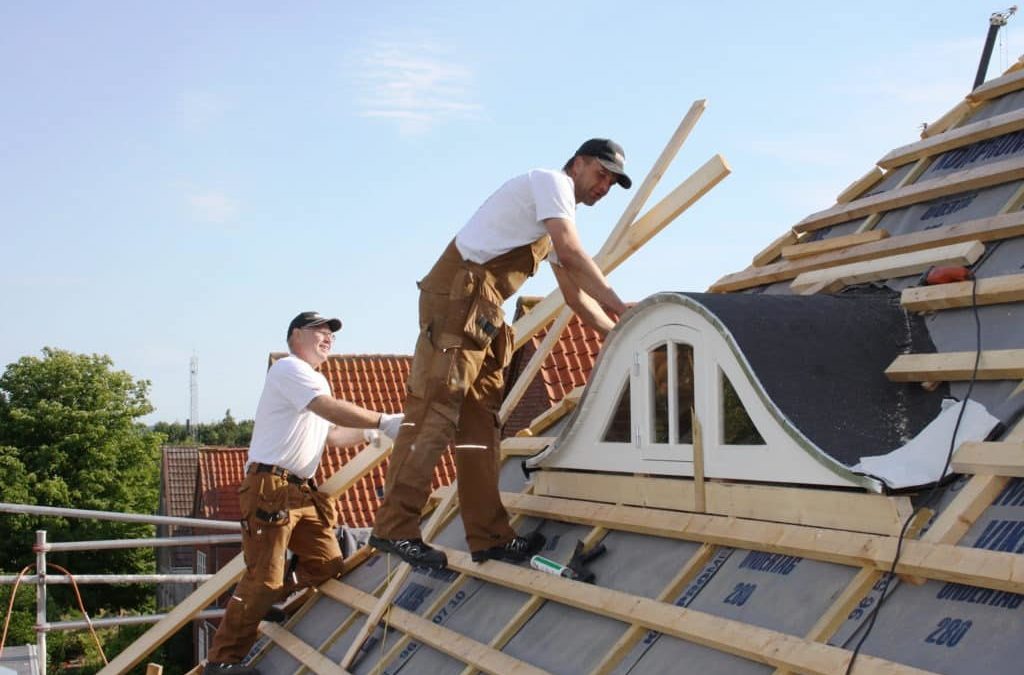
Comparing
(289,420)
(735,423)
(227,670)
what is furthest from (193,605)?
(735,423)

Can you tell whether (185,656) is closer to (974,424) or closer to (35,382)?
(35,382)

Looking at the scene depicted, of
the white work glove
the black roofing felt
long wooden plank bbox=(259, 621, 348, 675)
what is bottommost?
long wooden plank bbox=(259, 621, 348, 675)

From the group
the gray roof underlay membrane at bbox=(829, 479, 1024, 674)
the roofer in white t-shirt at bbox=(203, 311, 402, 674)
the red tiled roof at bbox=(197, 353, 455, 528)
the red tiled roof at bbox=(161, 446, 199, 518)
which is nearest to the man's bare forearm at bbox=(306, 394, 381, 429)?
the roofer in white t-shirt at bbox=(203, 311, 402, 674)

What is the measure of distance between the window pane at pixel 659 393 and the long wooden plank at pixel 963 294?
0.98 meters

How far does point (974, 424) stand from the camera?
373 cm

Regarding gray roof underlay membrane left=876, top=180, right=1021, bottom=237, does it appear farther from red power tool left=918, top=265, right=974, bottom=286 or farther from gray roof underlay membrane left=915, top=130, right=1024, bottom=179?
red power tool left=918, top=265, right=974, bottom=286

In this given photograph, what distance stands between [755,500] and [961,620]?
1.13 metres

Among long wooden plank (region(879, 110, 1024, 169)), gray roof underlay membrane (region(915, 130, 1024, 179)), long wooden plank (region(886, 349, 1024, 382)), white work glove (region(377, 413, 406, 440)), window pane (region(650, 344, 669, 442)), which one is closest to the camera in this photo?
long wooden plank (region(886, 349, 1024, 382))

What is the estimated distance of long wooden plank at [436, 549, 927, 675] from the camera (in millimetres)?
3242

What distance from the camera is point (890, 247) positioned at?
16.7 ft

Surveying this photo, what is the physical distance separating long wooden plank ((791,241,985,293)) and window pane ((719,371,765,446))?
99cm

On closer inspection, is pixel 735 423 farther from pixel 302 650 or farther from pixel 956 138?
pixel 302 650

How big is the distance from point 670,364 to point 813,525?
1.00 metres

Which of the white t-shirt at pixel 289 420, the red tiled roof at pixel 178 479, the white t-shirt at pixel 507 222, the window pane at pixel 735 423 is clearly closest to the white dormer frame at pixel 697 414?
the window pane at pixel 735 423
